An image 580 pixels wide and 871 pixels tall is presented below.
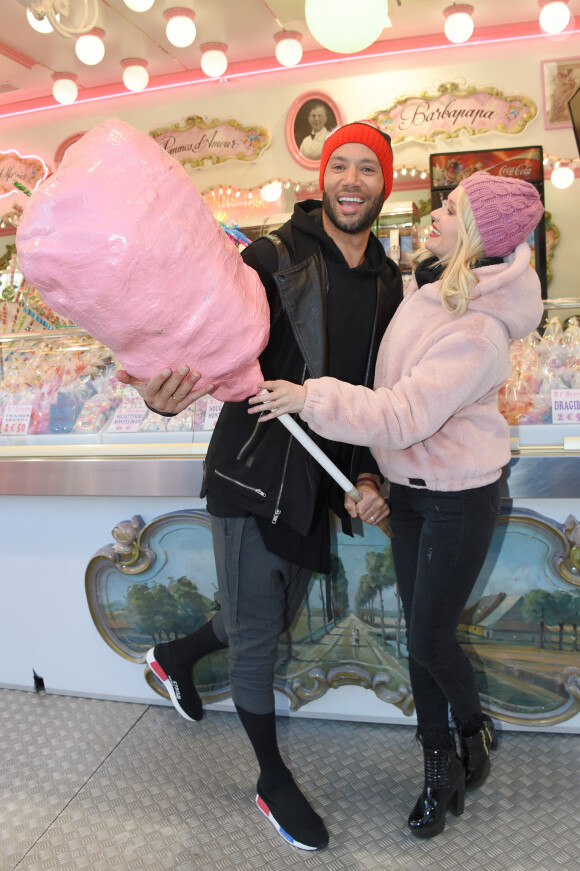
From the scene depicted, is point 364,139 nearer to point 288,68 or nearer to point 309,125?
point 309,125

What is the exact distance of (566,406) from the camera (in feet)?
6.48

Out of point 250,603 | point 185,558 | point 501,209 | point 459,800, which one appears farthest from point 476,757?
point 501,209

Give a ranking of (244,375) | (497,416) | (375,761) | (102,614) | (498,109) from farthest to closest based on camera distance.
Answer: (498,109)
(102,614)
(375,761)
(497,416)
(244,375)

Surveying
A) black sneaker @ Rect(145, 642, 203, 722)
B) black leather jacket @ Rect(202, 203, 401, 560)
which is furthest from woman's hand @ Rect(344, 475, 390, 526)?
black sneaker @ Rect(145, 642, 203, 722)

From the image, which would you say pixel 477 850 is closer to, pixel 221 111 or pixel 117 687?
pixel 117 687

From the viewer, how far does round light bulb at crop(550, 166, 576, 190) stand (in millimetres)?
4879

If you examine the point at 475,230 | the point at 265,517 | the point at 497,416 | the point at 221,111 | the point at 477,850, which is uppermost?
the point at 221,111

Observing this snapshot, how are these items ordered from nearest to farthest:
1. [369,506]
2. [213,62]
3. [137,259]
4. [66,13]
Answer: [137,259]
[369,506]
[66,13]
[213,62]

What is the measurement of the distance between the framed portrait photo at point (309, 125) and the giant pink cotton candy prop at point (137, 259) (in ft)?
14.5

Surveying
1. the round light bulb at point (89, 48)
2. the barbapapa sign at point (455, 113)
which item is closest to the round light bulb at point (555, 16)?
the barbapapa sign at point (455, 113)

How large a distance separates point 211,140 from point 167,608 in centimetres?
449

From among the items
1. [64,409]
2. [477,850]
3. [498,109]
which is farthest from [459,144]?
[477,850]

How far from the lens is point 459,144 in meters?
5.07

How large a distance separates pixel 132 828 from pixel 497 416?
4.73 ft
